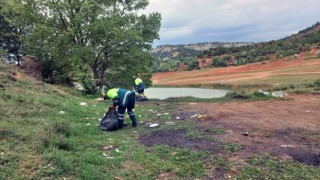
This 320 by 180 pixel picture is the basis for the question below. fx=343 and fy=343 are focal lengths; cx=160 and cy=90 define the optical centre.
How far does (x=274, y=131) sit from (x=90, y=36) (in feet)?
50.1

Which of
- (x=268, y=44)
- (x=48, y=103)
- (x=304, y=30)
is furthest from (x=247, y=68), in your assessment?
(x=48, y=103)

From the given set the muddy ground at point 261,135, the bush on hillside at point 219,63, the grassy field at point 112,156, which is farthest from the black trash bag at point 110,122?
the bush on hillside at point 219,63

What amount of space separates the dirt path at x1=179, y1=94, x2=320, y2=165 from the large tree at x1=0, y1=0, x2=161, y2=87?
36.7 ft

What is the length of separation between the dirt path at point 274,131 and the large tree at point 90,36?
11172 millimetres

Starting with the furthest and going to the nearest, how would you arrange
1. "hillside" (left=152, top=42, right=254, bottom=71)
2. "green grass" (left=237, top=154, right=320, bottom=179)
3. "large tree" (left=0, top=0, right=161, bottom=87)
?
"hillside" (left=152, top=42, right=254, bottom=71) < "large tree" (left=0, top=0, right=161, bottom=87) < "green grass" (left=237, top=154, right=320, bottom=179)

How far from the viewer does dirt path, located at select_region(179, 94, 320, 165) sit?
7.73 m

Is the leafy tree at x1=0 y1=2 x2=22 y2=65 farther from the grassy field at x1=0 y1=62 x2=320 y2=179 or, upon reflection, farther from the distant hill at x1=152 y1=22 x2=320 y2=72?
the distant hill at x1=152 y1=22 x2=320 y2=72

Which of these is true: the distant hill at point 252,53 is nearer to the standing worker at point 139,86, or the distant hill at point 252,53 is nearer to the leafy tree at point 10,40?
the leafy tree at point 10,40

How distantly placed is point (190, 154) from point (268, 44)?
7887 centimetres

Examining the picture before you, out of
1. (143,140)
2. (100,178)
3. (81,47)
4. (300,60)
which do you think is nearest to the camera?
(100,178)

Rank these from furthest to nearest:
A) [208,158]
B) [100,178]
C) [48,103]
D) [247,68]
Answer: [247,68] → [48,103] → [208,158] → [100,178]

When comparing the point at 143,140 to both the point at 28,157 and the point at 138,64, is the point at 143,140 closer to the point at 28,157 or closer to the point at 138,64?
the point at 28,157

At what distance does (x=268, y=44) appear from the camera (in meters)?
81.2

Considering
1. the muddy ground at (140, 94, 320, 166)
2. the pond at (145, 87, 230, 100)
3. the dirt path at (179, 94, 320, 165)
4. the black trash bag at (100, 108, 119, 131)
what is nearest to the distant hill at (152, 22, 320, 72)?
the pond at (145, 87, 230, 100)
